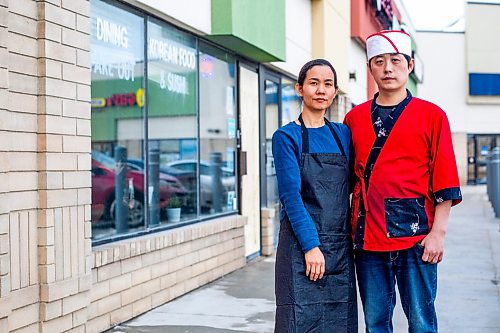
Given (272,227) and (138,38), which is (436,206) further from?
(272,227)

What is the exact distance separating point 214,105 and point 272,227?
2.39 m

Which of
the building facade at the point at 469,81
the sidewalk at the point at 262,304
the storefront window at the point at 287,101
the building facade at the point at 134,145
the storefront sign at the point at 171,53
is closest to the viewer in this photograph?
the building facade at the point at 134,145

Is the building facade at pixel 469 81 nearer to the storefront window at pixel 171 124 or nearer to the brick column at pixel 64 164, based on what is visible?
the storefront window at pixel 171 124

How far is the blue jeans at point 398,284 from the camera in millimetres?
3539

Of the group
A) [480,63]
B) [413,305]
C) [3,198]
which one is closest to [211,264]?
[3,198]

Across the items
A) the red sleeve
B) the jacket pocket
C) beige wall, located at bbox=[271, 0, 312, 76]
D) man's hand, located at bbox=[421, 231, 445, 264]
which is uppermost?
beige wall, located at bbox=[271, 0, 312, 76]

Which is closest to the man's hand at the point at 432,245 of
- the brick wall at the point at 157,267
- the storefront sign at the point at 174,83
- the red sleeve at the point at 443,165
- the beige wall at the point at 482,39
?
the red sleeve at the point at 443,165

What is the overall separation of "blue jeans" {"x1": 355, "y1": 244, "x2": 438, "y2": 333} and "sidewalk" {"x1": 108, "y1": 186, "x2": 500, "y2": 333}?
241cm

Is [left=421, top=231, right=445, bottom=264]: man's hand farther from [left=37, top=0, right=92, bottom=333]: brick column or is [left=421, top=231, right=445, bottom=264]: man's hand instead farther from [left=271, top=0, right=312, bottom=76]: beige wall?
[left=271, top=0, right=312, bottom=76]: beige wall

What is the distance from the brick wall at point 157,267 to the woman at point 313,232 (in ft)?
8.30

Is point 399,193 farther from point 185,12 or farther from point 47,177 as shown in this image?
point 185,12

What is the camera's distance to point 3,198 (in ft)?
14.4

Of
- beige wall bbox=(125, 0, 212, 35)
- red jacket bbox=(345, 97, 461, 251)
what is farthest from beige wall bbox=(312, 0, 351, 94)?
red jacket bbox=(345, 97, 461, 251)

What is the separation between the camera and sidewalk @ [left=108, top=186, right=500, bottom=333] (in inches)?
239
